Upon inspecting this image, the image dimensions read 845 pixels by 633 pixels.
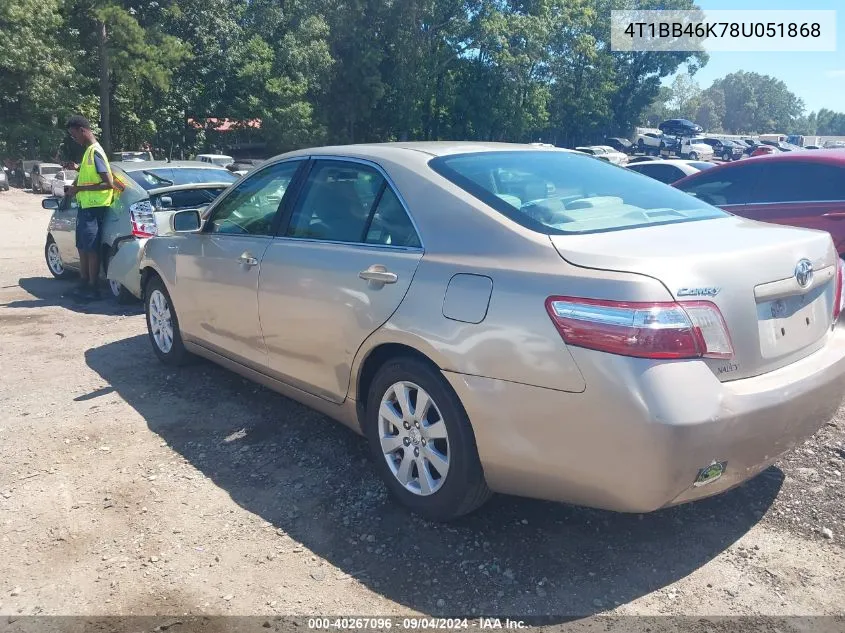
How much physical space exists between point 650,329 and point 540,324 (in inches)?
15.4

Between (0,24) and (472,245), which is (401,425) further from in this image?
(0,24)

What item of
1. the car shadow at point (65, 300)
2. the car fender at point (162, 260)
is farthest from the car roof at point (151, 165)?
the car fender at point (162, 260)

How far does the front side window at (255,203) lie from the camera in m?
4.14

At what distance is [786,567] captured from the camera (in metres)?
2.78

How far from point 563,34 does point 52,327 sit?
156 ft

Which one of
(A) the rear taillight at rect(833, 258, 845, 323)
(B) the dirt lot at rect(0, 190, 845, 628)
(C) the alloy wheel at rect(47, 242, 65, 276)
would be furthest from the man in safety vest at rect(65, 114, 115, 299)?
(A) the rear taillight at rect(833, 258, 845, 323)

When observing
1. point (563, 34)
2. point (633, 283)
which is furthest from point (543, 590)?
point (563, 34)

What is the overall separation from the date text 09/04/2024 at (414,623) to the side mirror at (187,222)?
9.80ft

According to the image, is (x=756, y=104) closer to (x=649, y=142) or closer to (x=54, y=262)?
(x=649, y=142)

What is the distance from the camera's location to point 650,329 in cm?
238

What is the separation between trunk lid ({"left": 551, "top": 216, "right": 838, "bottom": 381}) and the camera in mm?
2498

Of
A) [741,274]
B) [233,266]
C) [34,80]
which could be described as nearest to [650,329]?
[741,274]

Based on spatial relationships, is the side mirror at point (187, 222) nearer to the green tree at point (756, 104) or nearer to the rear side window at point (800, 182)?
the rear side window at point (800, 182)

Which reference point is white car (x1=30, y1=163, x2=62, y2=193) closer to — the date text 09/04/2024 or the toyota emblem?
the date text 09/04/2024
